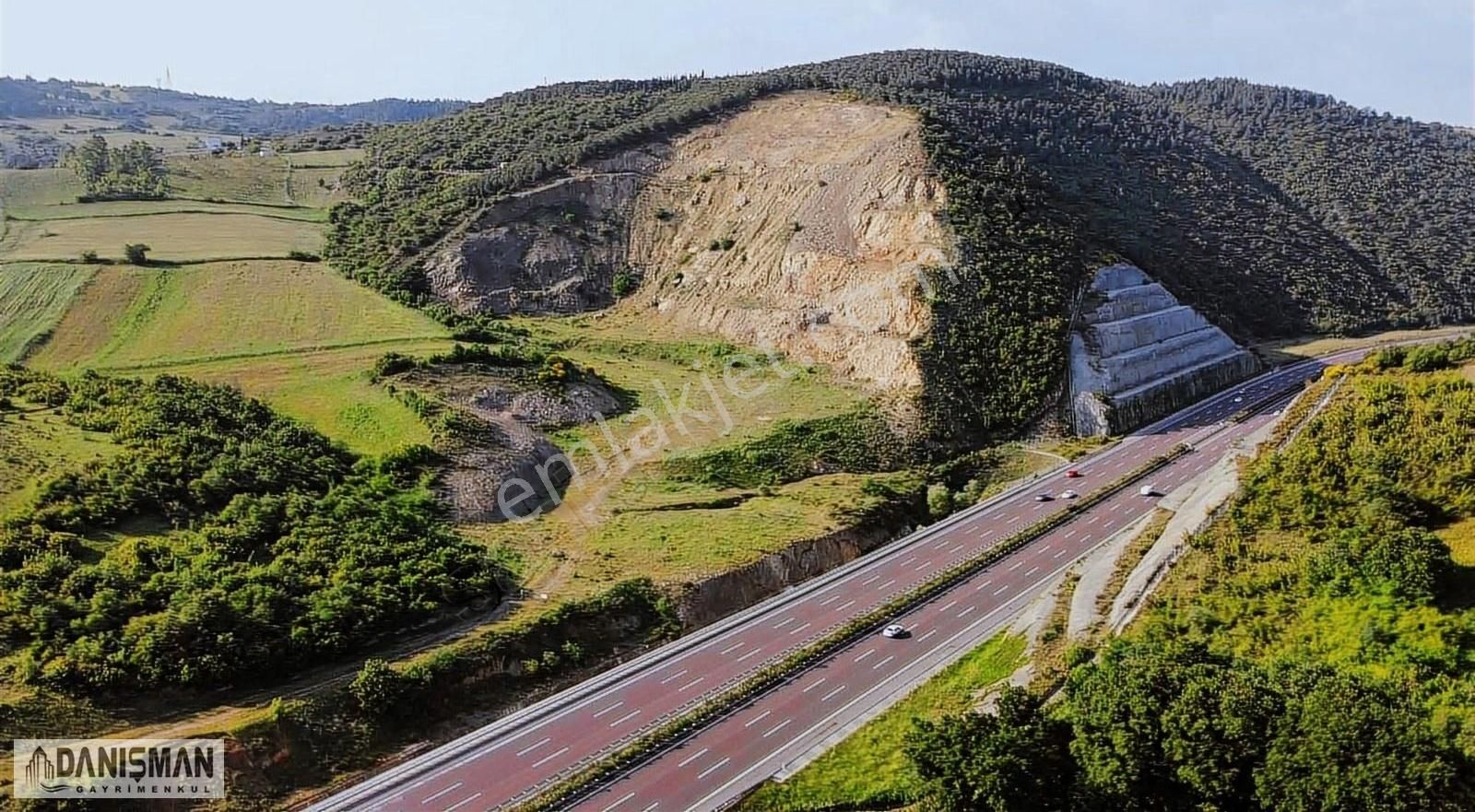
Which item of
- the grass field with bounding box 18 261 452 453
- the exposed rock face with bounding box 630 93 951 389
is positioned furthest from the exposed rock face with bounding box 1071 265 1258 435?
the grass field with bounding box 18 261 452 453

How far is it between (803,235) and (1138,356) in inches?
1157

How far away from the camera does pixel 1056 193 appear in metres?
91.9

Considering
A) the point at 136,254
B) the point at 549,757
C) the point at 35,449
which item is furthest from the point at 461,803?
the point at 136,254

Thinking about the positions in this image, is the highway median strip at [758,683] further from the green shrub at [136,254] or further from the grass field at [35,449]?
the green shrub at [136,254]

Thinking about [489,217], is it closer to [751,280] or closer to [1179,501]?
[751,280]

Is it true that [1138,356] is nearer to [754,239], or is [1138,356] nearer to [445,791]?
[754,239]

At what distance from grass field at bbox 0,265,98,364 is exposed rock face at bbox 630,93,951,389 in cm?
4562

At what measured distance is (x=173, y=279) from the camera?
74312 mm

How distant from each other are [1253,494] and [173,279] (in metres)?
77.4

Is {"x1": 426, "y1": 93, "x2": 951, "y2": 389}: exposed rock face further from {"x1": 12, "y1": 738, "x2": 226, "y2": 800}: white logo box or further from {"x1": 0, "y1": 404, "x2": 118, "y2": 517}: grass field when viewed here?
{"x1": 12, "y1": 738, "x2": 226, "y2": 800}: white logo box

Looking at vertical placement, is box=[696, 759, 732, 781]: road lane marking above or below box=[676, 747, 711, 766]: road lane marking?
below

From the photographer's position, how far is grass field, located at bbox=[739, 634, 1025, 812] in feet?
97.4

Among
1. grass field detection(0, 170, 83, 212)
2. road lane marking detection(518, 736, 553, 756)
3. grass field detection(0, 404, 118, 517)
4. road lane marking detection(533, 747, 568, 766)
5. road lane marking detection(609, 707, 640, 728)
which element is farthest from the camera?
grass field detection(0, 170, 83, 212)

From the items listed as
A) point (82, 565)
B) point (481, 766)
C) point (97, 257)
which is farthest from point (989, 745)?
point (97, 257)
